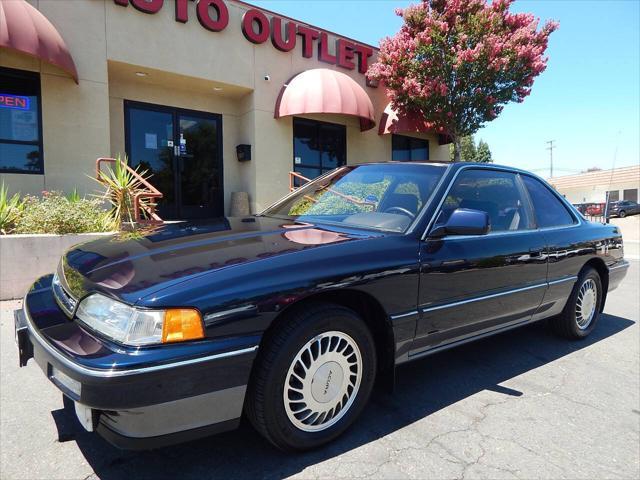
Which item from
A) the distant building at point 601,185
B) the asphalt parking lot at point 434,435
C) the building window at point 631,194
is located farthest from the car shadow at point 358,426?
the building window at point 631,194

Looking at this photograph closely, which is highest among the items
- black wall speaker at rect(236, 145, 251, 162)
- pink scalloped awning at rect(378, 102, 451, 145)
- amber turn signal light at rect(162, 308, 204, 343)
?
pink scalloped awning at rect(378, 102, 451, 145)

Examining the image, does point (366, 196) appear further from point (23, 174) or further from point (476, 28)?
point (476, 28)

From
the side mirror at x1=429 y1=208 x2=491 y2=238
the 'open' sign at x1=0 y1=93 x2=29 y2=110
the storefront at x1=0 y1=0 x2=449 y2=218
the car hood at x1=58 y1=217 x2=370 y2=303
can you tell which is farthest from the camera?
the storefront at x1=0 y1=0 x2=449 y2=218

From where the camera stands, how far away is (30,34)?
→ 6.56 meters

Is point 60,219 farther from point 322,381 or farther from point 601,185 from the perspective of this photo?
point 601,185

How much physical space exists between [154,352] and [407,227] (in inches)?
63.0

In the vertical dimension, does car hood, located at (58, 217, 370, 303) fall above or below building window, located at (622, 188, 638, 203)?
below

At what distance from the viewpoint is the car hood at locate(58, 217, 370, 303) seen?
74.5 inches

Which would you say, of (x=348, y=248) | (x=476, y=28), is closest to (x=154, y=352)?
(x=348, y=248)

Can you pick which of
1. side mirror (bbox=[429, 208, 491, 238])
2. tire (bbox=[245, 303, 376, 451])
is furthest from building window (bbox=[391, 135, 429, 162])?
tire (bbox=[245, 303, 376, 451])

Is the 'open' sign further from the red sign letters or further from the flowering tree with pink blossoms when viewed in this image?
the flowering tree with pink blossoms

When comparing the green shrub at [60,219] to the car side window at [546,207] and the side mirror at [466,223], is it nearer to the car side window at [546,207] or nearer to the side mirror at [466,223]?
the side mirror at [466,223]

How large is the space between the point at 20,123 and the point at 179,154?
3053mm

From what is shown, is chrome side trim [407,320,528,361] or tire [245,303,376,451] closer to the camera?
tire [245,303,376,451]
